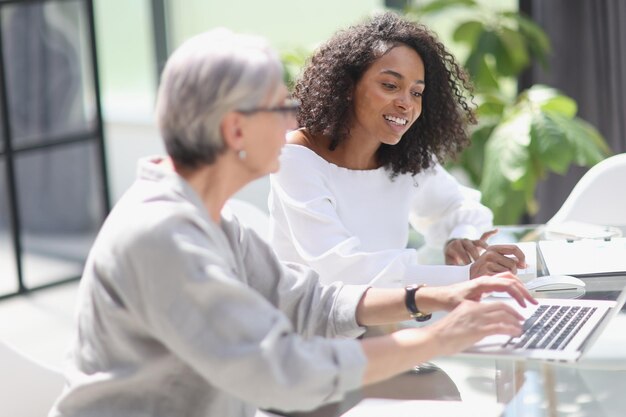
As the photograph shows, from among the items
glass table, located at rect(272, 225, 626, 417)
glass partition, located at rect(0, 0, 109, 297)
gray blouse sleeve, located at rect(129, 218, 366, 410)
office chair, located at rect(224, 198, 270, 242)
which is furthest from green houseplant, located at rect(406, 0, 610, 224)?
gray blouse sleeve, located at rect(129, 218, 366, 410)

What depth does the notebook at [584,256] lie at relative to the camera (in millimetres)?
2064

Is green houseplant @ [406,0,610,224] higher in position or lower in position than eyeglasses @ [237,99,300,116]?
lower

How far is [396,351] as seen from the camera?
1.39 metres

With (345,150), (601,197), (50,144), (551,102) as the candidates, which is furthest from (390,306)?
(50,144)

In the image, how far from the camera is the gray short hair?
1329 millimetres

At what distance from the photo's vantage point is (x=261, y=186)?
17.6 ft

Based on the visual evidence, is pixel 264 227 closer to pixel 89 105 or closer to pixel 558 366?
pixel 558 366

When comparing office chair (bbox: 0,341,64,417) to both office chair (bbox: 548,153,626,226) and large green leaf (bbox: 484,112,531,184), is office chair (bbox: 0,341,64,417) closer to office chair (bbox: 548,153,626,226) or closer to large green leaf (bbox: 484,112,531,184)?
office chair (bbox: 548,153,626,226)

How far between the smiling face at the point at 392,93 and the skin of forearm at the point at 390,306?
682mm

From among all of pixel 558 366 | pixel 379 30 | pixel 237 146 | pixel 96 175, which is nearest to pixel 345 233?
pixel 379 30

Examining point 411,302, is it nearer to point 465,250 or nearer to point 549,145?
point 465,250

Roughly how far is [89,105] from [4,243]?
0.76 metres

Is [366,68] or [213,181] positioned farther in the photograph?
[366,68]

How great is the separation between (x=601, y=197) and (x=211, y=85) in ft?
6.21
